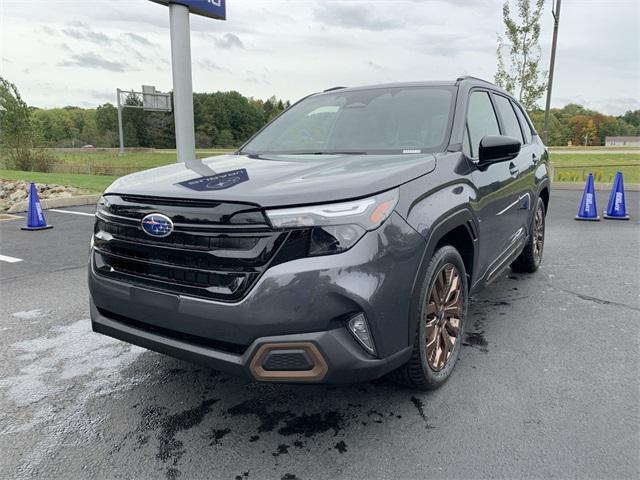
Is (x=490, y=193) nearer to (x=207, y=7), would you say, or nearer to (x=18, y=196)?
(x=207, y=7)

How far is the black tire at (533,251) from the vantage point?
5.16 metres

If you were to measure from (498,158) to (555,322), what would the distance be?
1539mm

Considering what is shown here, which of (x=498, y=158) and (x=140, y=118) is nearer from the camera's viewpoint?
(x=498, y=158)

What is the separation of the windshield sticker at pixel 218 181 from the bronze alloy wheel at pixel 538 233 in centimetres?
362

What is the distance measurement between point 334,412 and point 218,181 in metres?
1.38

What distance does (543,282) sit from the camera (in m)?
5.18

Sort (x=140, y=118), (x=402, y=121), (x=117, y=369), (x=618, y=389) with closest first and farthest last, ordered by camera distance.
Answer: (x=618, y=389), (x=117, y=369), (x=402, y=121), (x=140, y=118)

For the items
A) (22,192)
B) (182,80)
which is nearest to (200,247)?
(182,80)

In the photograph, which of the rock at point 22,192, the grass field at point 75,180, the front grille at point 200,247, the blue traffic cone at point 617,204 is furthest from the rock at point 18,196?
the blue traffic cone at point 617,204

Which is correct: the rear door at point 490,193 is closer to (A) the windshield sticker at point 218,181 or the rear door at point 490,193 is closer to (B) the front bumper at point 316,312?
(B) the front bumper at point 316,312

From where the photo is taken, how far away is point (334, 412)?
273cm

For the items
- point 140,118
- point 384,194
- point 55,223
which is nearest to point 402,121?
point 384,194

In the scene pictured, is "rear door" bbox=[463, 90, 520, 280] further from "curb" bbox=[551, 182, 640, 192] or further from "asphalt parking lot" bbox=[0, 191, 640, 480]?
"curb" bbox=[551, 182, 640, 192]

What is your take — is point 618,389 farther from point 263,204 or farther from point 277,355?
point 263,204
